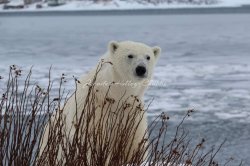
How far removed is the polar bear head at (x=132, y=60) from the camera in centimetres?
→ 277

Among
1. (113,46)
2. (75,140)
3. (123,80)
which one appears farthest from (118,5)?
(75,140)

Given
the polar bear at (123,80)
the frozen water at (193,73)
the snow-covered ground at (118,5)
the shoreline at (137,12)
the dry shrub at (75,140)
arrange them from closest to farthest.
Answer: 1. the dry shrub at (75,140)
2. the polar bear at (123,80)
3. the frozen water at (193,73)
4. the shoreline at (137,12)
5. the snow-covered ground at (118,5)

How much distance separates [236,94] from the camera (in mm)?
6699

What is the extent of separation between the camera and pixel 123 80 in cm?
277

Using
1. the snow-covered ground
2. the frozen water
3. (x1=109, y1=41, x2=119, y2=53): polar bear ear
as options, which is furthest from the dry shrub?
the snow-covered ground

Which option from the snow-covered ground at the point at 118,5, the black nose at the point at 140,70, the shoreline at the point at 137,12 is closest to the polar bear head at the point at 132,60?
the black nose at the point at 140,70

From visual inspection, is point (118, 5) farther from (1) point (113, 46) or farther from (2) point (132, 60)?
(2) point (132, 60)

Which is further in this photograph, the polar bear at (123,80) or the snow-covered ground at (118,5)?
the snow-covered ground at (118,5)

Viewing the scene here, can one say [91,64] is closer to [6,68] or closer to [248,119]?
[6,68]

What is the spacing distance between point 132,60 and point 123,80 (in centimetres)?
15

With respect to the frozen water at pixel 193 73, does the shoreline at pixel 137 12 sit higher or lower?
lower

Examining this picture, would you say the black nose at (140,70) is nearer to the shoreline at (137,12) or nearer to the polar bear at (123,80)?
the polar bear at (123,80)

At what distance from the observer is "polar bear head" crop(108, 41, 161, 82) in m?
2.77

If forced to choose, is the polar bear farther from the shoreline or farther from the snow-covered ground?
the snow-covered ground
